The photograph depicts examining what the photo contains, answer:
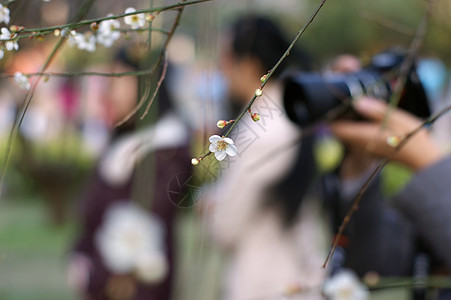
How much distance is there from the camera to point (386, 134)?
67 cm

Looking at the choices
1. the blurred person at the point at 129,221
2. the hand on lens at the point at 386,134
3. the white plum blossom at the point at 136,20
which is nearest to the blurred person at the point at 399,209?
the hand on lens at the point at 386,134

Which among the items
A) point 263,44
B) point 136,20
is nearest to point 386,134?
point 136,20

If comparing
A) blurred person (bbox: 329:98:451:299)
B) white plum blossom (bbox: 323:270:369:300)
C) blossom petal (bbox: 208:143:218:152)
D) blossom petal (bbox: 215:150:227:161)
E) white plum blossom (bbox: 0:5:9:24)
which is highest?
white plum blossom (bbox: 0:5:9:24)

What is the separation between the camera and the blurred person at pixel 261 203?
1.12 m

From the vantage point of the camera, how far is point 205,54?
567mm

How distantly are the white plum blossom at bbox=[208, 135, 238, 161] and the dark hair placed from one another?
2.66 feet

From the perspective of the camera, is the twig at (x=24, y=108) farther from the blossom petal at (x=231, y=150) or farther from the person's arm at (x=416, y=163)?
the person's arm at (x=416, y=163)

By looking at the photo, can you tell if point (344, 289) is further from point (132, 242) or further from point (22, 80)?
point (132, 242)

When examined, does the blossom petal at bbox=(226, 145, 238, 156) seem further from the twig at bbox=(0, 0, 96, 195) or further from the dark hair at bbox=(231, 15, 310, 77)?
the dark hair at bbox=(231, 15, 310, 77)

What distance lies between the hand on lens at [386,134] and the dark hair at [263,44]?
0.41 meters

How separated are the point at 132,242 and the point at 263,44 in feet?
1.58

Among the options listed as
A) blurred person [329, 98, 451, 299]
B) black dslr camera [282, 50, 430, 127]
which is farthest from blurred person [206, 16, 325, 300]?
black dslr camera [282, 50, 430, 127]

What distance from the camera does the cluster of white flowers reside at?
1.22 m

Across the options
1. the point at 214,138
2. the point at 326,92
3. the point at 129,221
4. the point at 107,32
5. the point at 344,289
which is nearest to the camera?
the point at 214,138
